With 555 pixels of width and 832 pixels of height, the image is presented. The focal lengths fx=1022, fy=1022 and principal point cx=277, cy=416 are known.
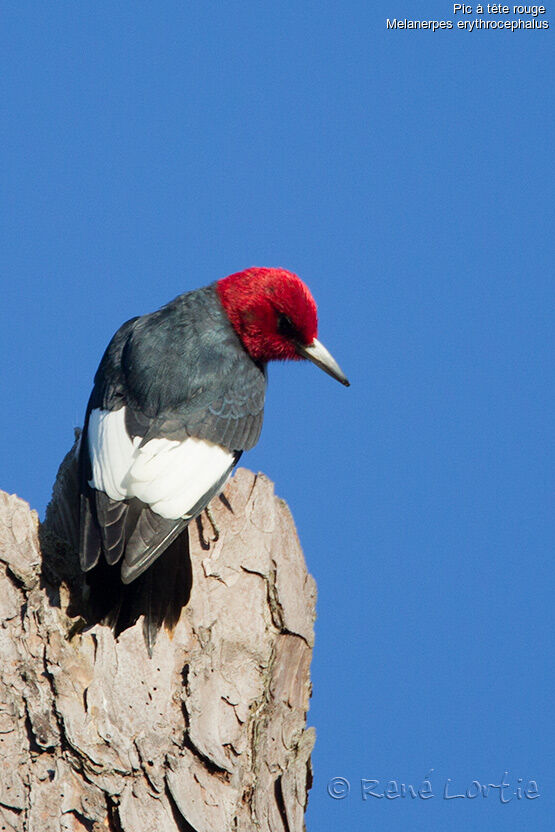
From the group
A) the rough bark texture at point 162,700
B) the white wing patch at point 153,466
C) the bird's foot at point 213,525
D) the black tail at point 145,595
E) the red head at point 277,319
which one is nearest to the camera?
the rough bark texture at point 162,700

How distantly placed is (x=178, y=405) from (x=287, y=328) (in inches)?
32.3

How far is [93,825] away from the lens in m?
3.52

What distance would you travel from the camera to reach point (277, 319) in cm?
498

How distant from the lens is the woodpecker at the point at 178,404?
3.97m

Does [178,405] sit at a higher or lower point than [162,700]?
higher

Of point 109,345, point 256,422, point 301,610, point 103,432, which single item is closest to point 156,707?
point 301,610

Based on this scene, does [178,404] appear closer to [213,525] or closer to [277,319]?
[213,525]

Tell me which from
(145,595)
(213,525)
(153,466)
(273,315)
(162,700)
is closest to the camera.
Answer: (162,700)

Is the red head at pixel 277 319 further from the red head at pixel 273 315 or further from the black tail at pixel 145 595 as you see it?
the black tail at pixel 145 595

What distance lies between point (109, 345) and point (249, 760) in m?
2.04

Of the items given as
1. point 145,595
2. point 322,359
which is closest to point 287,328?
point 322,359

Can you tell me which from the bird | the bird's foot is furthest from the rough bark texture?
the bird

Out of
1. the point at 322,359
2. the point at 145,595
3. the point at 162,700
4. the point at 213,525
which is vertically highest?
the point at 322,359

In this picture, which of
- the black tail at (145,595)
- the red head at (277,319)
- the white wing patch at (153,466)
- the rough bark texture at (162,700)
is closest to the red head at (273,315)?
the red head at (277,319)
